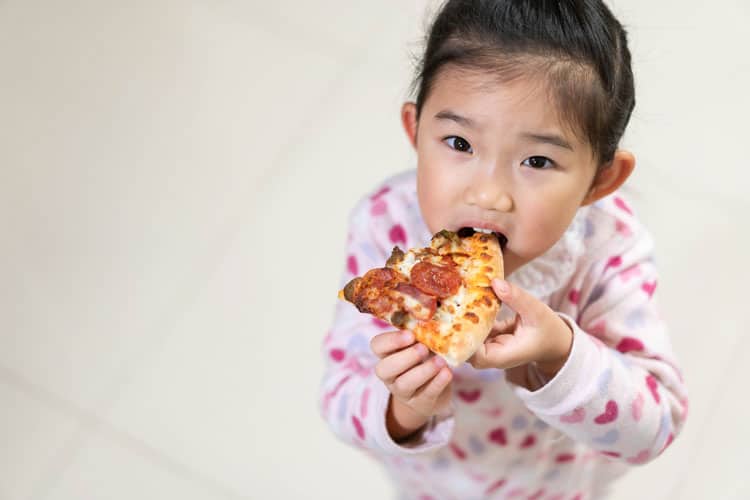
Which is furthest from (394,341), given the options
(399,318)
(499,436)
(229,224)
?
(229,224)

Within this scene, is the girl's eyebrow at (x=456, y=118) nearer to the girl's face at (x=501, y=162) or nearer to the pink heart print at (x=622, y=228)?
the girl's face at (x=501, y=162)

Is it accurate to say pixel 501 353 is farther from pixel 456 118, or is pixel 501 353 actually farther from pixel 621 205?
pixel 621 205

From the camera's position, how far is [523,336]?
797mm

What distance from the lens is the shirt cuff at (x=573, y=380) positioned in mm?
835

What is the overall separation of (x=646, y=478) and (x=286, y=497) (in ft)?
1.52

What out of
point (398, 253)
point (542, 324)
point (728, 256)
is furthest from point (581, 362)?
point (728, 256)

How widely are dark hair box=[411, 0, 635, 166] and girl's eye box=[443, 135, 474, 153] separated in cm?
5

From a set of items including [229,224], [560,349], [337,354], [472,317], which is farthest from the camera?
[229,224]

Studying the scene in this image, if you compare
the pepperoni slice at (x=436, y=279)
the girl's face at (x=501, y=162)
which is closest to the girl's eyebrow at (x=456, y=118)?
the girl's face at (x=501, y=162)

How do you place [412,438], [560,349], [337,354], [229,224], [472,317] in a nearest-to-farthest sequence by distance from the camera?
[472,317] → [560,349] → [412,438] → [337,354] → [229,224]

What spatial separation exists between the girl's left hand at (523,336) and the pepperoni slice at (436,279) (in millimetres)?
31

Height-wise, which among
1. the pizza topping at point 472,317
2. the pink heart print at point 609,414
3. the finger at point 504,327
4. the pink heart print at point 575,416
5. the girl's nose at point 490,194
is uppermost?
the girl's nose at point 490,194

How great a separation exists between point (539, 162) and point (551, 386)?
0.19 metres

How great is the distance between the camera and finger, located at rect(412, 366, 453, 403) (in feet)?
2.50
